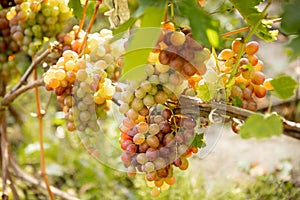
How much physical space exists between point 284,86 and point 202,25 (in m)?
0.12

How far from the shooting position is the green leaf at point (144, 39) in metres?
0.38

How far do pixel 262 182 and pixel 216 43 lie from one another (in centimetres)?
79

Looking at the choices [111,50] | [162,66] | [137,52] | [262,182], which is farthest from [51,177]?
[137,52]

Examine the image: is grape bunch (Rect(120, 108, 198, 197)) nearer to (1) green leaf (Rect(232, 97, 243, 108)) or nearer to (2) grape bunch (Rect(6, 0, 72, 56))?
(1) green leaf (Rect(232, 97, 243, 108))

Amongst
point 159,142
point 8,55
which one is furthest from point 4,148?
point 159,142

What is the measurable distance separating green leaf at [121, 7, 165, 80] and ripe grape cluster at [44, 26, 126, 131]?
0.24 metres

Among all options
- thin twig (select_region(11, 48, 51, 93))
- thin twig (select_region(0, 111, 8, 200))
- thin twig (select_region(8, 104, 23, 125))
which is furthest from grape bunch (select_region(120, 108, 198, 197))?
thin twig (select_region(8, 104, 23, 125))

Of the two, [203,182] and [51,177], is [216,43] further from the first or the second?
[51,177]

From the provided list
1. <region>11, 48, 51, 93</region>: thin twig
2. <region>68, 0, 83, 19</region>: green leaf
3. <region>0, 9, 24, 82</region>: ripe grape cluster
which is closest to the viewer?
<region>68, 0, 83, 19</region>: green leaf

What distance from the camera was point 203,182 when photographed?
4.15 ft

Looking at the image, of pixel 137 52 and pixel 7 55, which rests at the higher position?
pixel 137 52

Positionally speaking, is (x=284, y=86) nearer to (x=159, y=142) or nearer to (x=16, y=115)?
(x=159, y=142)

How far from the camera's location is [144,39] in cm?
39

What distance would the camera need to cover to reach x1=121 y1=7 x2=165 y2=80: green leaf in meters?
0.38
